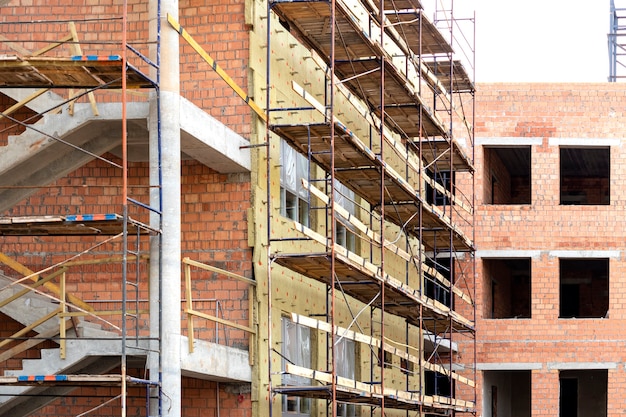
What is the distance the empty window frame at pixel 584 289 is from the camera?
137 ft

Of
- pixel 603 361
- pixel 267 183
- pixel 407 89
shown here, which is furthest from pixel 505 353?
pixel 267 183

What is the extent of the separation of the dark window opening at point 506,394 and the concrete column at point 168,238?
1868 cm

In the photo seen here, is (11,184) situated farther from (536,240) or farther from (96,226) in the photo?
(536,240)

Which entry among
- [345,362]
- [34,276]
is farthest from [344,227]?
[34,276]

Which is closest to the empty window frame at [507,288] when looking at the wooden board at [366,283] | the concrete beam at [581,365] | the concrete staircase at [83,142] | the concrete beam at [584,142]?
the concrete beam at [581,365]

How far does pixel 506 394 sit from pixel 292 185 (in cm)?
1951

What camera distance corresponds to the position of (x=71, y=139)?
16453 millimetres

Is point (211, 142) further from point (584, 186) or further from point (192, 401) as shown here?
point (584, 186)

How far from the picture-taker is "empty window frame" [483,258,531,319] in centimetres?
3478

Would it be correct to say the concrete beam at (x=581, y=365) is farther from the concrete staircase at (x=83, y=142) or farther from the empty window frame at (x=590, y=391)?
the concrete staircase at (x=83, y=142)

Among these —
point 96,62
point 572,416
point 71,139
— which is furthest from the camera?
point 572,416

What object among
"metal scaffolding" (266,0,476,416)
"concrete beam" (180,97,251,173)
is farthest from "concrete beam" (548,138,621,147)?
"concrete beam" (180,97,251,173)

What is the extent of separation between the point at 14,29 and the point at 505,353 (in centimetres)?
1750

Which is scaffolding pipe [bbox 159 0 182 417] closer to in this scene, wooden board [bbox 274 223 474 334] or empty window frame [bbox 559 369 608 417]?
wooden board [bbox 274 223 474 334]
